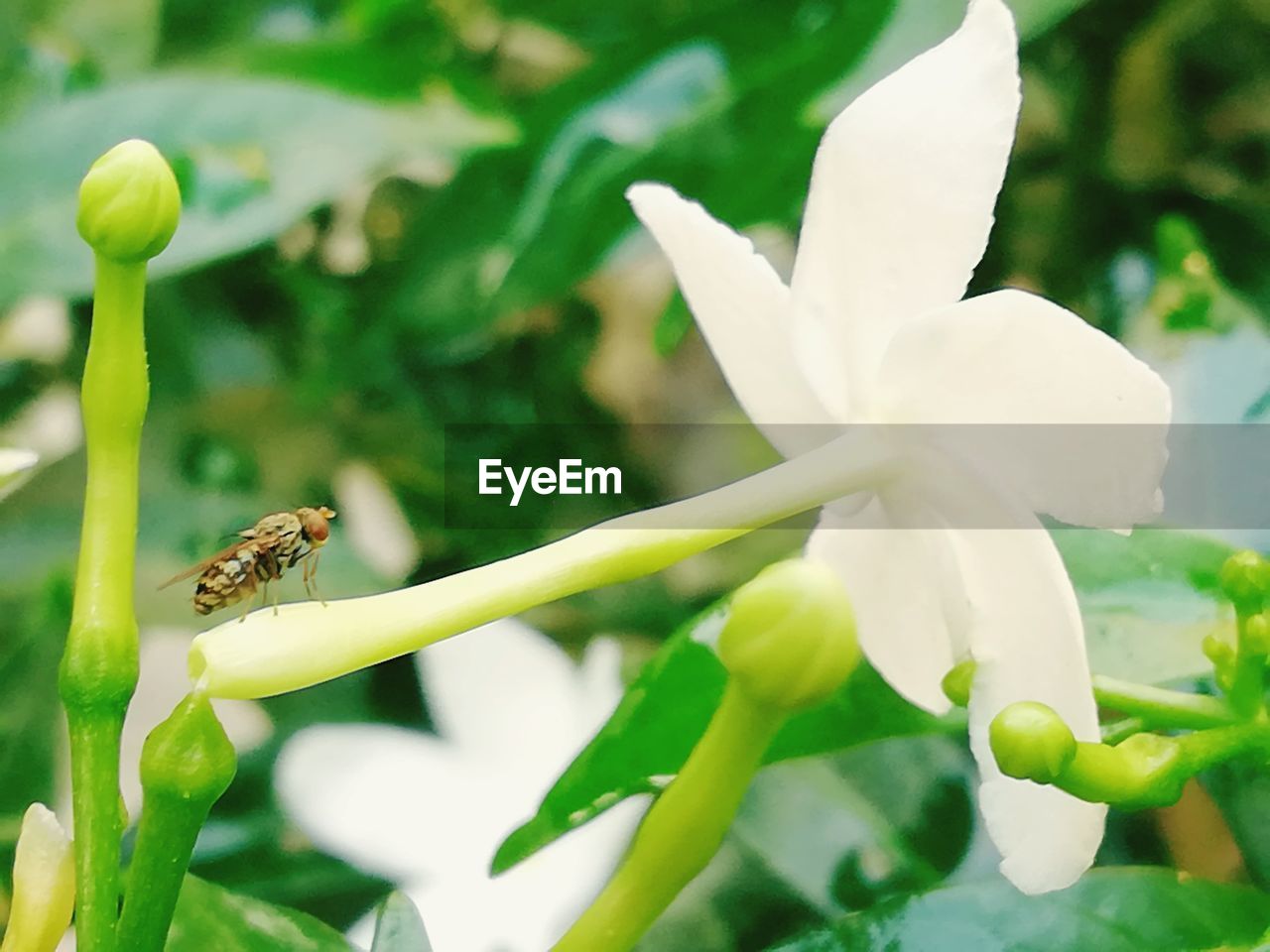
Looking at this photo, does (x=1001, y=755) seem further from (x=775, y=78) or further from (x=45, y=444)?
(x=45, y=444)

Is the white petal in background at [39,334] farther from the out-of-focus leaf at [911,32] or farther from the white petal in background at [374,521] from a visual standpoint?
the out-of-focus leaf at [911,32]

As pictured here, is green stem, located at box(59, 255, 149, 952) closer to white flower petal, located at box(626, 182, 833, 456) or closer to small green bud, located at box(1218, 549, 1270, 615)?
white flower petal, located at box(626, 182, 833, 456)

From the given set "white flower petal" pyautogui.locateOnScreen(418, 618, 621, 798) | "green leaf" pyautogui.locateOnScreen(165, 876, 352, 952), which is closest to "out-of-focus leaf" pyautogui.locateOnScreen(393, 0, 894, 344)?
"white flower petal" pyautogui.locateOnScreen(418, 618, 621, 798)

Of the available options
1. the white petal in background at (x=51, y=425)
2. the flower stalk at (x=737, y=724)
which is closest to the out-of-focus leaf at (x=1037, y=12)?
the flower stalk at (x=737, y=724)

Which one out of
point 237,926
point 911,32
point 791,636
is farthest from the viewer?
point 911,32

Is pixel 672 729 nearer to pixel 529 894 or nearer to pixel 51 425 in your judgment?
pixel 529 894

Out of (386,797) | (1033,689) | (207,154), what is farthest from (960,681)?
(207,154)

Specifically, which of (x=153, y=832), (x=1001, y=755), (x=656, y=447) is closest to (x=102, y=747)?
(x=153, y=832)
